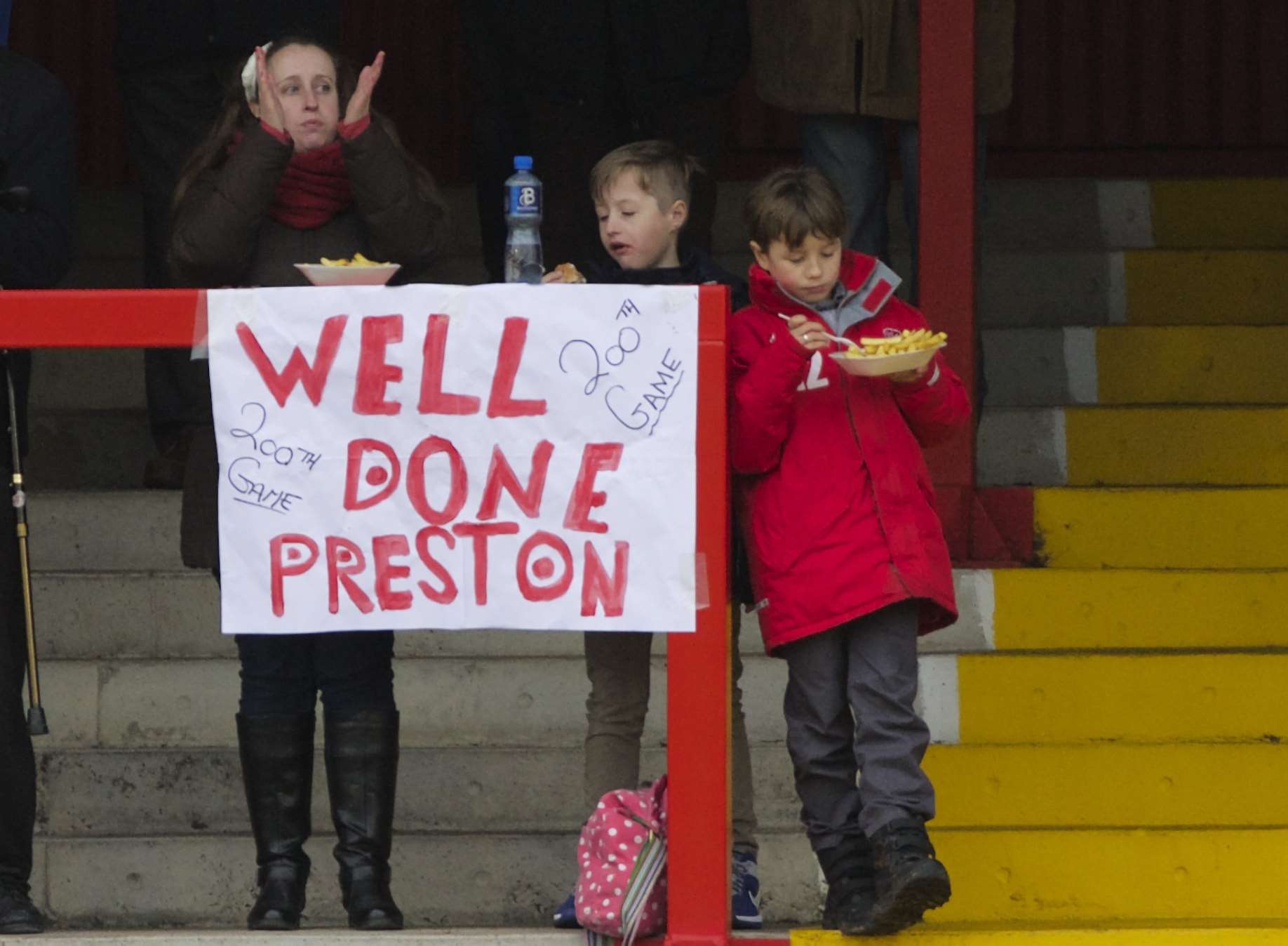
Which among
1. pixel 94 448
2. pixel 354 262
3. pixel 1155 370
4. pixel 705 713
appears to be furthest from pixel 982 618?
pixel 94 448

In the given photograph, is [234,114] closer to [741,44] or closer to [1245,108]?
[741,44]

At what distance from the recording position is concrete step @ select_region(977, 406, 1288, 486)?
19.0 feet

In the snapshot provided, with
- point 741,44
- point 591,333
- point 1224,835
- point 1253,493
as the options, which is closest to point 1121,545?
point 1253,493

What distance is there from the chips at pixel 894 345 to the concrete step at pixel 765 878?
123 centimetres

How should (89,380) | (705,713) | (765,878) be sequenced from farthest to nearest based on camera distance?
(89,380), (765,878), (705,713)

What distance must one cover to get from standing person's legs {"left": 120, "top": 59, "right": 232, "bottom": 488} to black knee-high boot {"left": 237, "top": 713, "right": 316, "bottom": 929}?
67.8 inches

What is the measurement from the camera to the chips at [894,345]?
3709 mm

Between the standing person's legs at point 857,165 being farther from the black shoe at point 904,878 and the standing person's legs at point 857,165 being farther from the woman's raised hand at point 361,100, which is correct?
the black shoe at point 904,878

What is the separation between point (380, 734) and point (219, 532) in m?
0.48

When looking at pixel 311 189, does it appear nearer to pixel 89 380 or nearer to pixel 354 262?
pixel 354 262

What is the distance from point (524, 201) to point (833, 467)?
2.48 ft

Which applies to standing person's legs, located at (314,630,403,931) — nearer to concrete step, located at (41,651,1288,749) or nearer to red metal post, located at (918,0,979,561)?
concrete step, located at (41,651,1288,749)

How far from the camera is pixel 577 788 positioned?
4.91 m

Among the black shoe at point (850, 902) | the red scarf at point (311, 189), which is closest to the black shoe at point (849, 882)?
the black shoe at point (850, 902)
